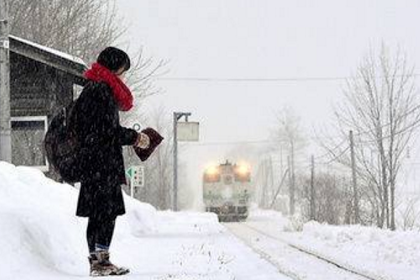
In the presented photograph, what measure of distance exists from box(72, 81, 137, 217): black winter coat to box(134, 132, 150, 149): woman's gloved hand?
0.14 ft

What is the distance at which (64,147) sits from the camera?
5.52 meters

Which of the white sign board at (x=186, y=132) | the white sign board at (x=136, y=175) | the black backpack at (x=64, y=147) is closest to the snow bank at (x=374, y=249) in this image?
the black backpack at (x=64, y=147)

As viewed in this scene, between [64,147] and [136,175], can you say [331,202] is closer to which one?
[136,175]

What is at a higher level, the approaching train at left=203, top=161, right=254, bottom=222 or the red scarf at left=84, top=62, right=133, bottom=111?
the red scarf at left=84, top=62, right=133, bottom=111

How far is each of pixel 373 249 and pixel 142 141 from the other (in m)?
6.98

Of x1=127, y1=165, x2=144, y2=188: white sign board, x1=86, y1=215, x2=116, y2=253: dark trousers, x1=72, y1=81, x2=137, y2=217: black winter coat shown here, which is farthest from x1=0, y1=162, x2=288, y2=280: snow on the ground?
x1=127, y1=165, x2=144, y2=188: white sign board

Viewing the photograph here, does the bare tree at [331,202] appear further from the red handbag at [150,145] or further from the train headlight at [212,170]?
the red handbag at [150,145]

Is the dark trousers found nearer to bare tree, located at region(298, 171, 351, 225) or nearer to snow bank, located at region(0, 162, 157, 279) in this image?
snow bank, located at region(0, 162, 157, 279)

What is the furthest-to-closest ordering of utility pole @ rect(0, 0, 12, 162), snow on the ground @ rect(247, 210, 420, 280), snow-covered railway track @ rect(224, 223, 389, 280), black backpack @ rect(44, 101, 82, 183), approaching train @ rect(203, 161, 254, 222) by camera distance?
approaching train @ rect(203, 161, 254, 222)
utility pole @ rect(0, 0, 12, 162)
snow on the ground @ rect(247, 210, 420, 280)
snow-covered railway track @ rect(224, 223, 389, 280)
black backpack @ rect(44, 101, 82, 183)

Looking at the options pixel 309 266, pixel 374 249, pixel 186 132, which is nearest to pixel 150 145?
pixel 309 266

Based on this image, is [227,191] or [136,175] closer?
Result: [136,175]

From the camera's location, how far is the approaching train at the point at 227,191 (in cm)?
3572

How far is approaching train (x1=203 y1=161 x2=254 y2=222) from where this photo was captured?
35719 mm

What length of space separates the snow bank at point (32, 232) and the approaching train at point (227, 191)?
26.7m
